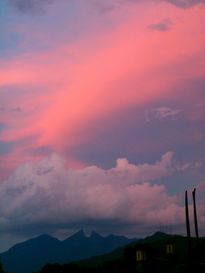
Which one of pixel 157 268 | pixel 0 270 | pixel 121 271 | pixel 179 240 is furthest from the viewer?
pixel 179 240

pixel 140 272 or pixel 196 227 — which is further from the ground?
pixel 196 227

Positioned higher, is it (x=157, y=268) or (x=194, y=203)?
(x=194, y=203)

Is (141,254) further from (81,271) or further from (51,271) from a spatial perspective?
(51,271)

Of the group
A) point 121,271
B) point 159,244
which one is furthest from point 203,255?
point 159,244

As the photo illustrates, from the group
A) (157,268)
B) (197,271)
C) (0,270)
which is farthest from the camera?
(0,270)

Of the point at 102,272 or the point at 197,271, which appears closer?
the point at 197,271

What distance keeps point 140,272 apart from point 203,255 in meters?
28.9

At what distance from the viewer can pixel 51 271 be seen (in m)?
106

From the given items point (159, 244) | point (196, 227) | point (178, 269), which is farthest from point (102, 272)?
point (159, 244)

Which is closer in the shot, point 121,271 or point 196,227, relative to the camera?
point 196,227

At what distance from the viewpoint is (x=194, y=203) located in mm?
75312

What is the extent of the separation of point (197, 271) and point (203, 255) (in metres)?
27.3

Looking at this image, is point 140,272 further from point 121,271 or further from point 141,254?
point 121,271

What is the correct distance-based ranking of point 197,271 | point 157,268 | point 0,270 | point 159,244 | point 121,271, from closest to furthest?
point 197,271 → point 157,268 → point 121,271 → point 0,270 → point 159,244
